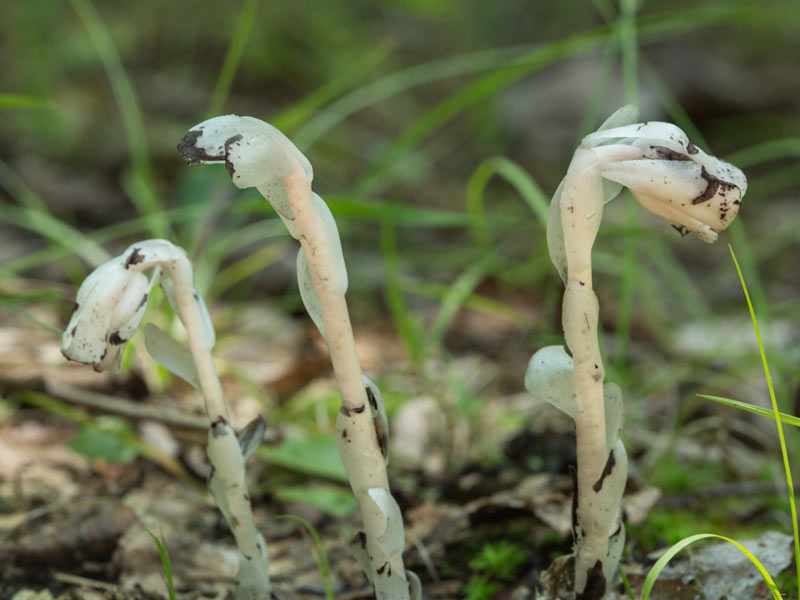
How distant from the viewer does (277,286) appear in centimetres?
326

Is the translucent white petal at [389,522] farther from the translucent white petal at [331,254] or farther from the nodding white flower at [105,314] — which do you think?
the nodding white flower at [105,314]

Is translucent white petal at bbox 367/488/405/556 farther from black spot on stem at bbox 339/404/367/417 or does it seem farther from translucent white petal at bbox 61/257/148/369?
translucent white petal at bbox 61/257/148/369

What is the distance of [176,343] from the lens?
1047 millimetres

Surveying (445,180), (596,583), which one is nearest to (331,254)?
(596,583)

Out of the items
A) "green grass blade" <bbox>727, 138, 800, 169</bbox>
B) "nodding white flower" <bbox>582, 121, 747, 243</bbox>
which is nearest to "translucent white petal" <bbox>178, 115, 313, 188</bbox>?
"nodding white flower" <bbox>582, 121, 747, 243</bbox>

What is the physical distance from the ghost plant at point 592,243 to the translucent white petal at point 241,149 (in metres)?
0.32

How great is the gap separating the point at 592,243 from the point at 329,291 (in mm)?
315

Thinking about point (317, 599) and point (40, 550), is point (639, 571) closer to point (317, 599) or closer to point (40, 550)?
point (317, 599)

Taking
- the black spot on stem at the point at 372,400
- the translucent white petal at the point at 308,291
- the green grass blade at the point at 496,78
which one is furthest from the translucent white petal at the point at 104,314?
the green grass blade at the point at 496,78

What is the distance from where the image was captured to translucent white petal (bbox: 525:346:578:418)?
951 mm

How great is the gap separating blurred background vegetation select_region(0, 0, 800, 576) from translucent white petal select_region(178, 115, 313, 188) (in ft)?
2.19

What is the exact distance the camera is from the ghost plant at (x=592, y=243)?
2.75 feet

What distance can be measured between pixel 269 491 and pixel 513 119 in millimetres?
4949

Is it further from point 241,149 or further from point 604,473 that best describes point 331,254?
point 604,473
